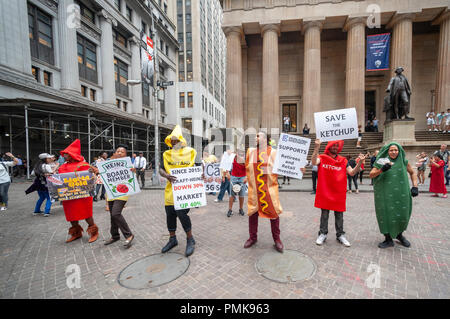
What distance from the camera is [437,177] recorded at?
744 centimetres

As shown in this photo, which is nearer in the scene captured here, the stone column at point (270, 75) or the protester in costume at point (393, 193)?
the protester in costume at point (393, 193)

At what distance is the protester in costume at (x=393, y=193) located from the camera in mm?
3461

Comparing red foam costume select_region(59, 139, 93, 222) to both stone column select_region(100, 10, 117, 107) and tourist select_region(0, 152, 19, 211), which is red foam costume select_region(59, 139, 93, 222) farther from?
stone column select_region(100, 10, 117, 107)

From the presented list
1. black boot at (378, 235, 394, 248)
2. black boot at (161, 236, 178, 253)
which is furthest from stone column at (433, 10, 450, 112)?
black boot at (161, 236, 178, 253)

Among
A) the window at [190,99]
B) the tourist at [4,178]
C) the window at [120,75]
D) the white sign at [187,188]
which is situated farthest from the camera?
the window at [190,99]

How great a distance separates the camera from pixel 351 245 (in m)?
3.67

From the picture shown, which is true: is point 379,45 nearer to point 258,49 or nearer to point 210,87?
point 258,49

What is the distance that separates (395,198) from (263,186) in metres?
2.38

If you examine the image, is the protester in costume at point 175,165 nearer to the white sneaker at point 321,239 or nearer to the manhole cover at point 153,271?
the manhole cover at point 153,271

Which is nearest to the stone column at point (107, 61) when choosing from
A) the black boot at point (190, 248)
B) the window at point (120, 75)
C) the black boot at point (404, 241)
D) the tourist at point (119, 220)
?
the window at point (120, 75)

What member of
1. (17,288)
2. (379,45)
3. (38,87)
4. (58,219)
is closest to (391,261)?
(17,288)

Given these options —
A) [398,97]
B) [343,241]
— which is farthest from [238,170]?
[398,97]

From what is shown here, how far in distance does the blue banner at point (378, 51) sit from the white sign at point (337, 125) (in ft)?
58.2

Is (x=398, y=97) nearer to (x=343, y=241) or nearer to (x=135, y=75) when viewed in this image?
(x=343, y=241)
